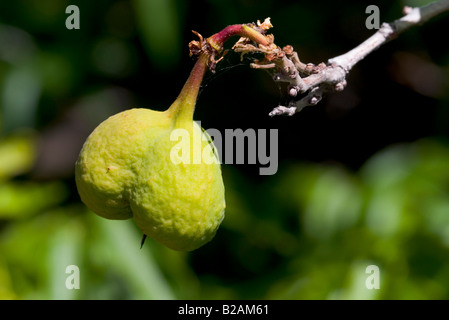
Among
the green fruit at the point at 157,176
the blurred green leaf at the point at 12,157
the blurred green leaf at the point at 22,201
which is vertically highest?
the blurred green leaf at the point at 12,157

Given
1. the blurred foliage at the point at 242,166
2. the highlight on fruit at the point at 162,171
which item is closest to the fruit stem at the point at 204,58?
the highlight on fruit at the point at 162,171

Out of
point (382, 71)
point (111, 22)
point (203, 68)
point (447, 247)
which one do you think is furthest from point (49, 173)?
point (203, 68)

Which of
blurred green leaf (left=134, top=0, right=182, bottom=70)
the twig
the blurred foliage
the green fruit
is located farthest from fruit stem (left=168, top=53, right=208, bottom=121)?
blurred green leaf (left=134, top=0, right=182, bottom=70)

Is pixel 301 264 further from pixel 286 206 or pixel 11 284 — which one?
pixel 11 284

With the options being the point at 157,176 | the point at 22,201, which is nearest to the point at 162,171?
the point at 157,176

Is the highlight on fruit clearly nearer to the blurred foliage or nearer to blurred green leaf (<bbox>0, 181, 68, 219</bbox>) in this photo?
the blurred foliage

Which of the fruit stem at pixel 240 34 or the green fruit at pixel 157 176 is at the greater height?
the fruit stem at pixel 240 34

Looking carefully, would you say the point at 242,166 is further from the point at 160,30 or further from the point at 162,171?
the point at 162,171

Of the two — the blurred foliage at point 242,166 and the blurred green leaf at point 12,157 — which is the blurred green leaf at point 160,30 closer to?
the blurred foliage at point 242,166
